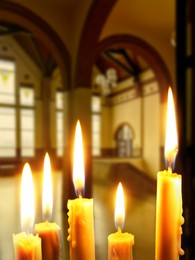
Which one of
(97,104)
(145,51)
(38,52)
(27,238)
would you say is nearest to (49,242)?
(27,238)

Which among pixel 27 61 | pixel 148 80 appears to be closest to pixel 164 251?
pixel 148 80

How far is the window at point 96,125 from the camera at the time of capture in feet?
46.3

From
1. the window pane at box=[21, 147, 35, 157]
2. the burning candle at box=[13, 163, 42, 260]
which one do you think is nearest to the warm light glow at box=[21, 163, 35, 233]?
the burning candle at box=[13, 163, 42, 260]

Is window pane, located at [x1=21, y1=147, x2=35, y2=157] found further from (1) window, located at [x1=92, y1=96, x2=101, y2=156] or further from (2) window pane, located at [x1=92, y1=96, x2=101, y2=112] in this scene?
(2) window pane, located at [x1=92, y1=96, x2=101, y2=112]

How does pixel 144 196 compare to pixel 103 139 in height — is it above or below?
below

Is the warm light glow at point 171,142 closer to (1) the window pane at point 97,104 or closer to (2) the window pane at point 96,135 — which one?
(2) the window pane at point 96,135

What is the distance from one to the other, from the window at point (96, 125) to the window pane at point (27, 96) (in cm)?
336

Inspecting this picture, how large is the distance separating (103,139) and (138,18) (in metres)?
9.27

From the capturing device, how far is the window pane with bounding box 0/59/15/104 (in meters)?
11.9

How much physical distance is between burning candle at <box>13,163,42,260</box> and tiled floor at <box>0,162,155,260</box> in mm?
2231

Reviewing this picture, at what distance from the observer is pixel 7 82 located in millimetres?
12070

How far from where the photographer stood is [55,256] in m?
0.55

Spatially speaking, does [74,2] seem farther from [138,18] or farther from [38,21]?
[138,18]

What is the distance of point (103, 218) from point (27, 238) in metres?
4.24
